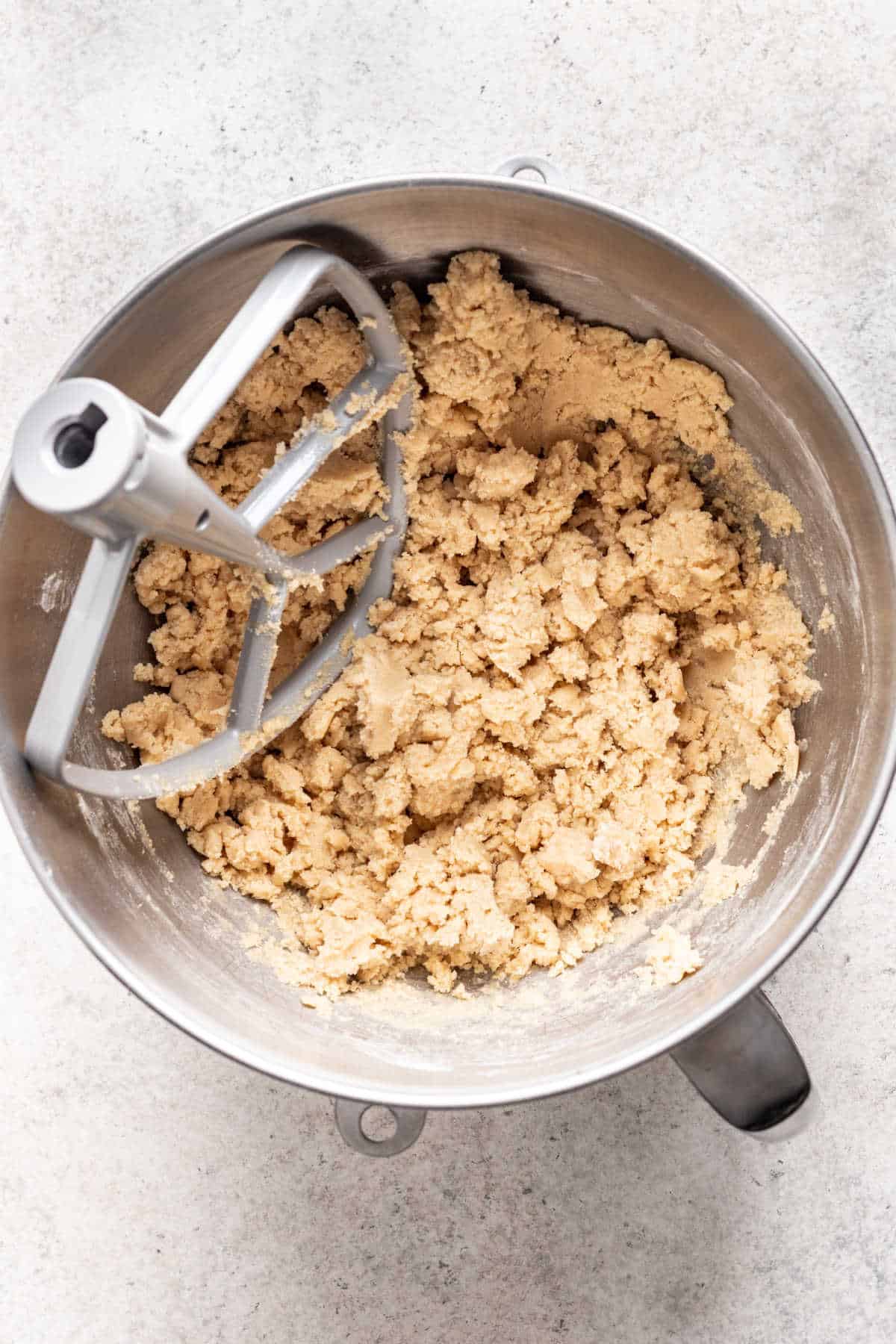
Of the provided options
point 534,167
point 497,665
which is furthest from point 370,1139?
point 534,167

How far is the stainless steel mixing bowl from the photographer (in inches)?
34.2

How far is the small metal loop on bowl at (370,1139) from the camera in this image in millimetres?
1047

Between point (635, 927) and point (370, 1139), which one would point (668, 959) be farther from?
point (370, 1139)

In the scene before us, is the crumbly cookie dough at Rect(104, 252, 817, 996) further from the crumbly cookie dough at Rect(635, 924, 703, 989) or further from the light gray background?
the light gray background

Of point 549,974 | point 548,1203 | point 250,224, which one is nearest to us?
point 250,224

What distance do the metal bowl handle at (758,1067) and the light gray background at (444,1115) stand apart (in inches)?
10.7

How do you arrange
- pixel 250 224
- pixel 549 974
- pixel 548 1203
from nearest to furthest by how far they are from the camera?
pixel 250 224
pixel 549 974
pixel 548 1203

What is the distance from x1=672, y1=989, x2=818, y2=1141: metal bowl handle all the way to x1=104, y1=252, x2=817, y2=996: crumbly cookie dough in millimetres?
167

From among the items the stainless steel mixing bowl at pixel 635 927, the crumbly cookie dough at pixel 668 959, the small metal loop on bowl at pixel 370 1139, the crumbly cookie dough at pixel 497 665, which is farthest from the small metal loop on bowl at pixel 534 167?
the small metal loop on bowl at pixel 370 1139

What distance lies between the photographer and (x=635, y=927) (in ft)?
3.45

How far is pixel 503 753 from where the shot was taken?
3.55ft

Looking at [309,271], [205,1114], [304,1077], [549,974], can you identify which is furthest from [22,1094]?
[309,271]

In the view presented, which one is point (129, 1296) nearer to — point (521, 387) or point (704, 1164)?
point (704, 1164)

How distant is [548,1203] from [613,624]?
0.65 m
